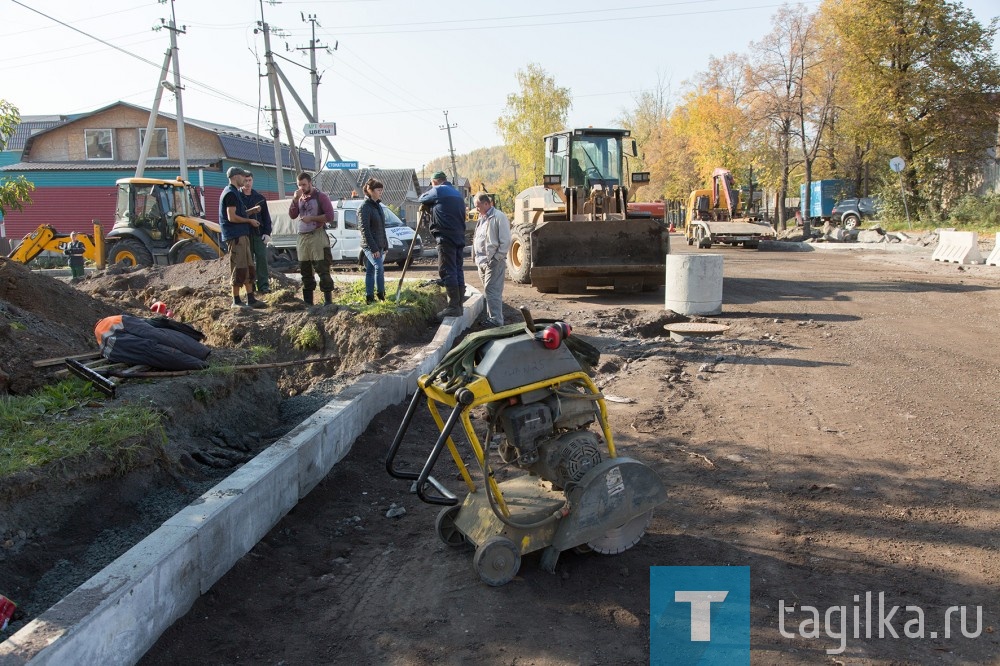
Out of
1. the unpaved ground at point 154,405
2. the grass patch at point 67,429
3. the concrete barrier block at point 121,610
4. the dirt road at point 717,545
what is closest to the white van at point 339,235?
the unpaved ground at point 154,405

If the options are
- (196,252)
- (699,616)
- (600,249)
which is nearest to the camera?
(699,616)

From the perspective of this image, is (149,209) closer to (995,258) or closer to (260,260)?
(260,260)

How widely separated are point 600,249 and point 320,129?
23.1 m

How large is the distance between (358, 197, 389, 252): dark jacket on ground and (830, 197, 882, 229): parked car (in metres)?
29.6

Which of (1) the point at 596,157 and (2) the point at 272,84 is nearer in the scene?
(1) the point at 596,157

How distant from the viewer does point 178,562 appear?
310cm

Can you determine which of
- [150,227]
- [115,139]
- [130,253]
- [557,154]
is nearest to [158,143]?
[115,139]

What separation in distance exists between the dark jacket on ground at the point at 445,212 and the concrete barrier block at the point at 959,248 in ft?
48.2

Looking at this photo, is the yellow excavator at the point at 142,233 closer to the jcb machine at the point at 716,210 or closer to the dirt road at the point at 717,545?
the dirt road at the point at 717,545

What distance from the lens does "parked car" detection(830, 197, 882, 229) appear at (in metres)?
33.6

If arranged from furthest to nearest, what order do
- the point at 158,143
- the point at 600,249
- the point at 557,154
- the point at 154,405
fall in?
the point at 158,143 → the point at 557,154 → the point at 600,249 → the point at 154,405

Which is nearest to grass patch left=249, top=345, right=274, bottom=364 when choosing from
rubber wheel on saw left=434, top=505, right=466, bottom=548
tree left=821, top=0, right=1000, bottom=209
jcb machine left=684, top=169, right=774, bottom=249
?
rubber wheel on saw left=434, top=505, right=466, bottom=548

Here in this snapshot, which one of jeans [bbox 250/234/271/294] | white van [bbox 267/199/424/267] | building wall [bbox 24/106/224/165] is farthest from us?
building wall [bbox 24/106/224/165]

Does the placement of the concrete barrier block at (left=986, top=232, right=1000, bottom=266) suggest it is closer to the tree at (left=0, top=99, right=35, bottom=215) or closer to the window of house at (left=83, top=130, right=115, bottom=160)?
the tree at (left=0, top=99, right=35, bottom=215)
